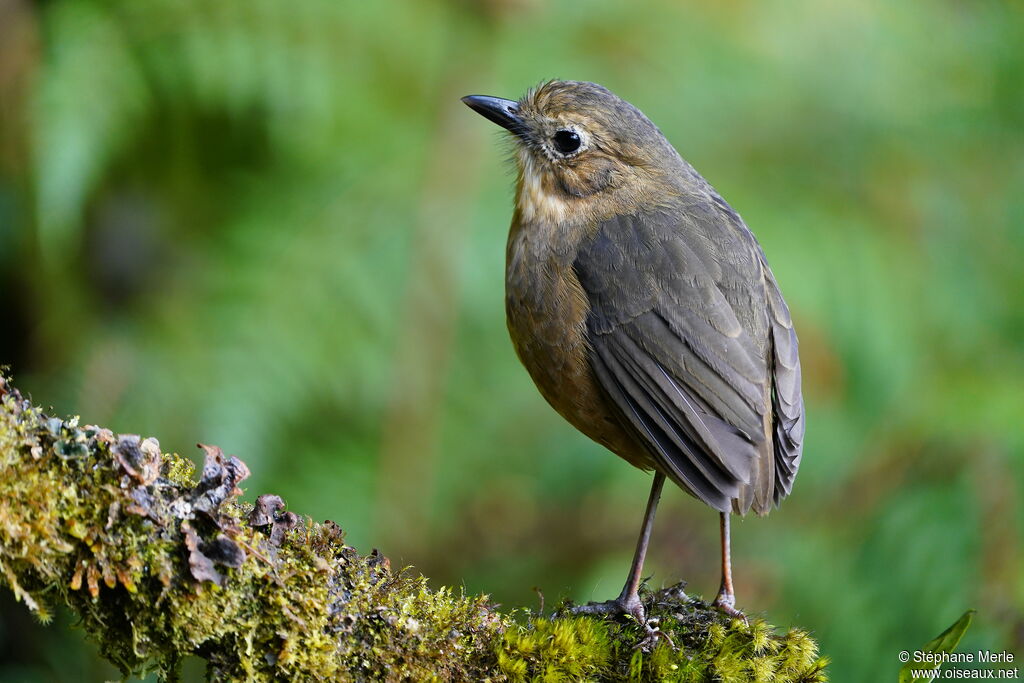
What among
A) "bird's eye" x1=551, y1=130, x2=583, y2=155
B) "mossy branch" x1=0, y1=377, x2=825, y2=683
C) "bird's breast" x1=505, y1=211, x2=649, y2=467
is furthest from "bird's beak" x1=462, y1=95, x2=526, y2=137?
"mossy branch" x1=0, y1=377, x2=825, y2=683

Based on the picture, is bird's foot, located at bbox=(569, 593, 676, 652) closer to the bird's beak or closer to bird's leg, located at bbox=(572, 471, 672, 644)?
bird's leg, located at bbox=(572, 471, 672, 644)

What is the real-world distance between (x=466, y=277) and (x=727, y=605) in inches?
87.3

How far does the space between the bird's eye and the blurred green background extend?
221 mm

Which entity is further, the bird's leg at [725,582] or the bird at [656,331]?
the bird at [656,331]

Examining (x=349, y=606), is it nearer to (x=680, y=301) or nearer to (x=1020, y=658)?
(x=680, y=301)

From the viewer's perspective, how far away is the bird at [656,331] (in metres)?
2.59

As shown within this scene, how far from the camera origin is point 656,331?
2713 mm

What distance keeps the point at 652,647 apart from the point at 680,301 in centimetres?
95

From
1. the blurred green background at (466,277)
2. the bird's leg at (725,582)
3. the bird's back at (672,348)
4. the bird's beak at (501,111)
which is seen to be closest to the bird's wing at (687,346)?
the bird's back at (672,348)

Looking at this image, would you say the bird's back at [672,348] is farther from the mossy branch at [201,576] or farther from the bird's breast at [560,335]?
the mossy branch at [201,576]

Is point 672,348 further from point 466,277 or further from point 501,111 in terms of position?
point 466,277

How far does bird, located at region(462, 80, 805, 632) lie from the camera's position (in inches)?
102

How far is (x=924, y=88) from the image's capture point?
5.43 metres

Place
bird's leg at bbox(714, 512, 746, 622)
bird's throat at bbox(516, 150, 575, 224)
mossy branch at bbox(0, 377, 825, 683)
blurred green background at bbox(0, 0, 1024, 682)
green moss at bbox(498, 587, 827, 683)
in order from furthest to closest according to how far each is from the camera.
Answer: blurred green background at bbox(0, 0, 1024, 682)
bird's throat at bbox(516, 150, 575, 224)
bird's leg at bbox(714, 512, 746, 622)
green moss at bbox(498, 587, 827, 683)
mossy branch at bbox(0, 377, 825, 683)
